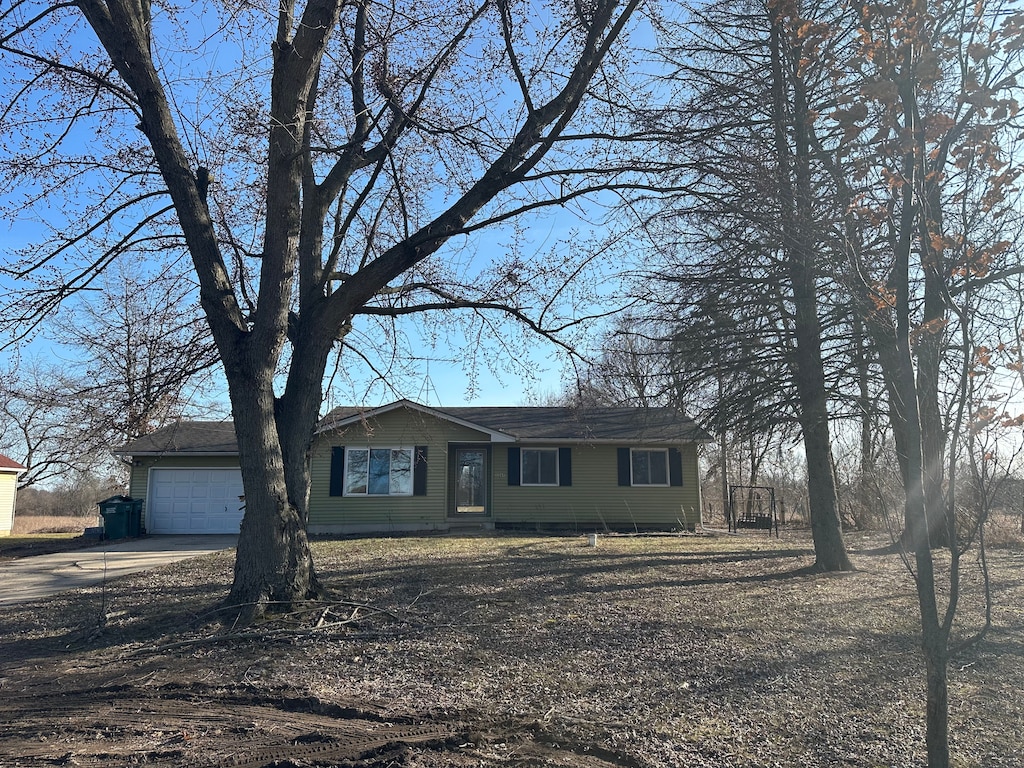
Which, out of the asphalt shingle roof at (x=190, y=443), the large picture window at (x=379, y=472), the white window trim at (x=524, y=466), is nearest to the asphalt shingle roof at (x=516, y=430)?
the asphalt shingle roof at (x=190, y=443)

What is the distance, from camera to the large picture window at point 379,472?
18.6m

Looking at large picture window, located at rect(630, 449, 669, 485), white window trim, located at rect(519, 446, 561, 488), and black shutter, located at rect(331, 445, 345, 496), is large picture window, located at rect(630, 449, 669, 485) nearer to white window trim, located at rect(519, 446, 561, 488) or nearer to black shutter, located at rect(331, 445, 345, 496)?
white window trim, located at rect(519, 446, 561, 488)

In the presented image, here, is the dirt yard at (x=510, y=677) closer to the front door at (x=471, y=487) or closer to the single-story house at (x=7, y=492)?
the front door at (x=471, y=487)

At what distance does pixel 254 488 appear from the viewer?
6953 millimetres

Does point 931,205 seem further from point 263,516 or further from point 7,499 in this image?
point 7,499

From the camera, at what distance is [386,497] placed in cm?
1852

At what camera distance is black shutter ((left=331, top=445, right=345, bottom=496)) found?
1850cm

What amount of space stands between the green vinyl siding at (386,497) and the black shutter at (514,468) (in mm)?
870

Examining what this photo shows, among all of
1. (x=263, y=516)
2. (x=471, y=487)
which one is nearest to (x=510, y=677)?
(x=263, y=516)

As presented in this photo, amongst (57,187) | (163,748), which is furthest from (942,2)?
(57,187)

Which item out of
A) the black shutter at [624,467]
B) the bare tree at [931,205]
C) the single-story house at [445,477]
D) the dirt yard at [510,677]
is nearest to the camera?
the bare tree at [931,205]

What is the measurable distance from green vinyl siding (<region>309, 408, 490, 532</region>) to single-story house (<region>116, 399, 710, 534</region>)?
0.03 meters

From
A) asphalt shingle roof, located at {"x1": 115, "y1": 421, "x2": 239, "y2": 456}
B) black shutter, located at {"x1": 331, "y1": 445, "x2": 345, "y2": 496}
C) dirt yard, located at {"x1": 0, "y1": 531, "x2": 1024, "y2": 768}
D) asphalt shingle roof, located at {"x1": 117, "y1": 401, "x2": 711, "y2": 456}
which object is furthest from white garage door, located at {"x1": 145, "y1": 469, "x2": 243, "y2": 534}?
dirt yard, located at {"x1": 0, "y1": 531, "x2": 1024, "y2": 768}

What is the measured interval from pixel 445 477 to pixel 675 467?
657 cm
